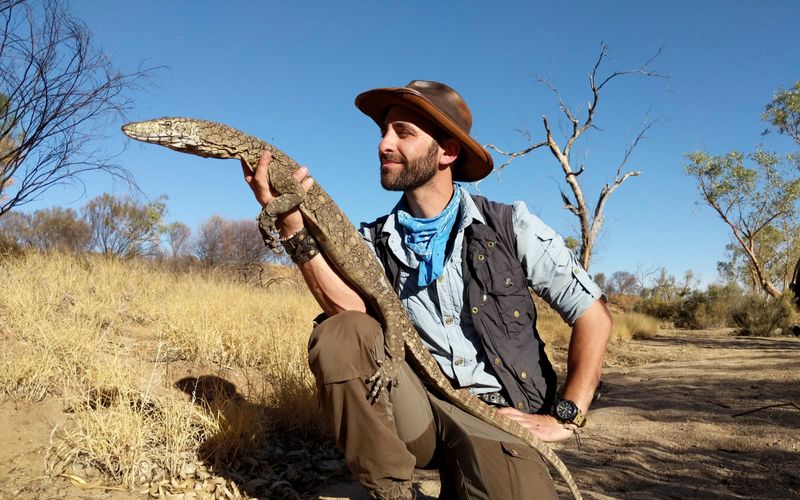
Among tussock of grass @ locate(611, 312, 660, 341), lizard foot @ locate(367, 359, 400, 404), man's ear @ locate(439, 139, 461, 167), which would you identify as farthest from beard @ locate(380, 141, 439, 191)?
Result: tussock of grass @ locate(611, 312, 660, 341)

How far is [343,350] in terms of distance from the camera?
272 centimetres

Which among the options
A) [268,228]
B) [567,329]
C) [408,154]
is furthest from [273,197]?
[567,329]

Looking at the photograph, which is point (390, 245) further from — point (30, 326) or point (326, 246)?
point (30, 326)

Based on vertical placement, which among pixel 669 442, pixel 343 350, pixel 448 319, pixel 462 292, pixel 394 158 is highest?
pixel 394 158

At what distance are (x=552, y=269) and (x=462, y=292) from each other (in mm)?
548

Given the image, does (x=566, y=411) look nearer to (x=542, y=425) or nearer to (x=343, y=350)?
(x=542, y=425)

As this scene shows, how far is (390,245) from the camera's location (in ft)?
11.0

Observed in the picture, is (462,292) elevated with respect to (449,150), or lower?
lower

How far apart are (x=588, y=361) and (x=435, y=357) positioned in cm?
91

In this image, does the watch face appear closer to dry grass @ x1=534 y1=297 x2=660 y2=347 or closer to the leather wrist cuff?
the leather wrist cuff

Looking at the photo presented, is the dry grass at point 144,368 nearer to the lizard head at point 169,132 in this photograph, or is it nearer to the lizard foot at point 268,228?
the lizard foot at point 268,228

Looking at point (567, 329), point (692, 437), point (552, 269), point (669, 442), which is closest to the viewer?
point (552, 269)

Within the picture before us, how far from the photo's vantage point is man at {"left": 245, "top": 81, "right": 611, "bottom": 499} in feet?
8.87

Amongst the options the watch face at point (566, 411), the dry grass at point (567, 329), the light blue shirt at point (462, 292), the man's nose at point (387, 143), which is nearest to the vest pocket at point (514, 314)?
the light blue shirt at point (462, 292)
